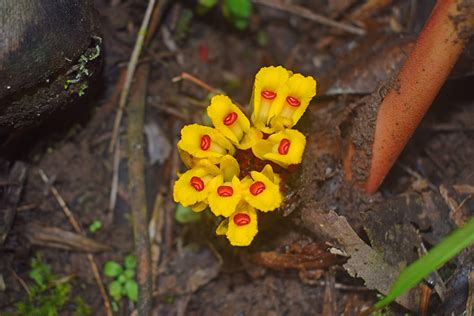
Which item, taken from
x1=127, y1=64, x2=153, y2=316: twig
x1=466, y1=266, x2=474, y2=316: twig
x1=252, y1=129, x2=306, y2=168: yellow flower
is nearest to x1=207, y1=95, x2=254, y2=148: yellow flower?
x1=252, y1=129, x2=306, y2=168: yellow flower

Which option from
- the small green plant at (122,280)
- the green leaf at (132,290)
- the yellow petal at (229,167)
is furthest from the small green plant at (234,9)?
the green leaf at (132,290)

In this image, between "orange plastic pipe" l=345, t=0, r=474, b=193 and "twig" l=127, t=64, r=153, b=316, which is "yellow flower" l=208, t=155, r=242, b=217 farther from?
"twig" l=127, t=64, r=153, b=316

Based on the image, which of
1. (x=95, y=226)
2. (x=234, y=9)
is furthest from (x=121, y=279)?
(x=234, y=9)

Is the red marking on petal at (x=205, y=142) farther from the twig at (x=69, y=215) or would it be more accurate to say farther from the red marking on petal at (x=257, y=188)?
the twig at (x=69, y=215)

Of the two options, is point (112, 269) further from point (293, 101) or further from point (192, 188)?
point (293, 101)


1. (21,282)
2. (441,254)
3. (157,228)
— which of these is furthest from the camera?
(157,228)

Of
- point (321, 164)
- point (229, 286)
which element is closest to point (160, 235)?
point (229, 286)

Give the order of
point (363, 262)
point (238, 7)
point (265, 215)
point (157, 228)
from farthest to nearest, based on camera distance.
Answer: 1. point (238, 7)
2. point (157, 228)
3. point (265, 215)
4. point (363, 262)
